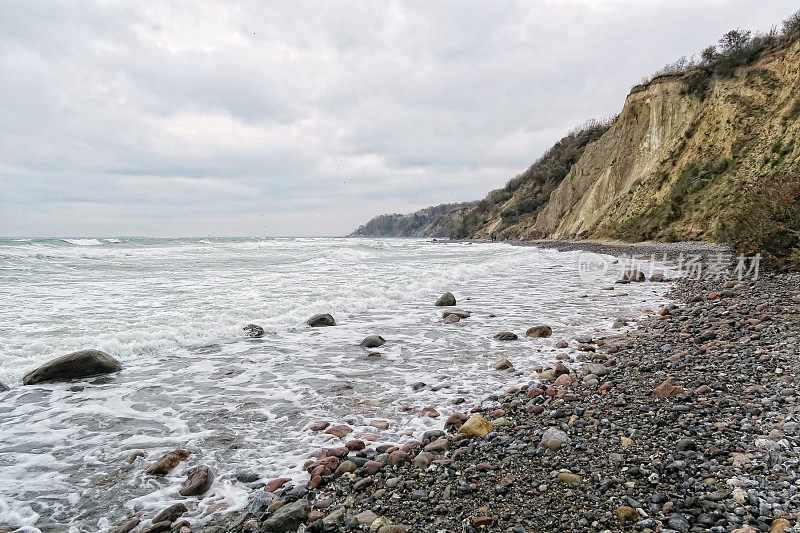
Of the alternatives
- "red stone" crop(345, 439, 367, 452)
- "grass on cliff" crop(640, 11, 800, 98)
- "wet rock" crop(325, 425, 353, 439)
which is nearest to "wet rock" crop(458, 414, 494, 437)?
"red stone" crop(345, 439, 367, 452)

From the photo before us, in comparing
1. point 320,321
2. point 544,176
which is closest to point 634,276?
point 320,321

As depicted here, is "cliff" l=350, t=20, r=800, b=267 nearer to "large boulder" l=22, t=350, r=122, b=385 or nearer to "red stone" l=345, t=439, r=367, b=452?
"red stone" l=345, t=439, r=367, b=452

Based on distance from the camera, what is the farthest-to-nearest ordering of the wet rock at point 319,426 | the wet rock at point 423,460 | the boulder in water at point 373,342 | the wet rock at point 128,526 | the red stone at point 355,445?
the boulder in water at point 373,342
the wet rock at point 319,426
the red stone at point 355,445
the wet rock at point 423,460
the wet rock at point 128,526

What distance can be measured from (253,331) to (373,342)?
2435mm

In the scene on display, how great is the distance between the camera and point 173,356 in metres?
6.14

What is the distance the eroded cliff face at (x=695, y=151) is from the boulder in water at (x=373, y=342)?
10.8 metres

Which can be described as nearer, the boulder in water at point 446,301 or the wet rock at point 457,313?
the wet rock at point 457,313

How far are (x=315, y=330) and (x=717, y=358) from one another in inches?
241

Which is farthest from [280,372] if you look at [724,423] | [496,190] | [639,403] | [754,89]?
[496,190]

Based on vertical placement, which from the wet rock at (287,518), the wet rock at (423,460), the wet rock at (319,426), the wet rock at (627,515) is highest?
the wet rock at (627,515)

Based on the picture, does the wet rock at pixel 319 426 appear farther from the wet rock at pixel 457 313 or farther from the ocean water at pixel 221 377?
the wet rock at pixel 457 313

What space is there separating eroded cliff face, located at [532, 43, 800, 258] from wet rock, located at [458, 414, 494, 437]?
1167cm

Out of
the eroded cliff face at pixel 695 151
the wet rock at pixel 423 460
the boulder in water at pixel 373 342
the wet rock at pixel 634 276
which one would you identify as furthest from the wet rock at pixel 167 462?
the eroded cliff face at pixel 695 151

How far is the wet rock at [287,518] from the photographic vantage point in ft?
7.91
